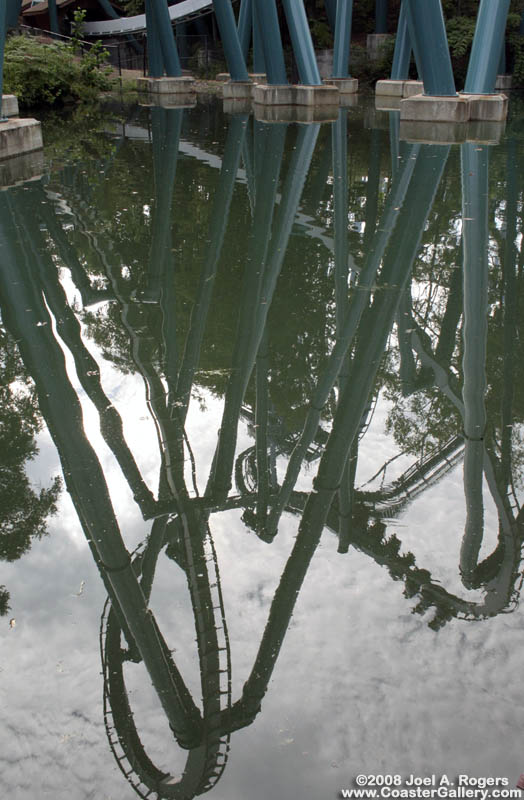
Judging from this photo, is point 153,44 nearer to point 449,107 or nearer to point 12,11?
point 12,11

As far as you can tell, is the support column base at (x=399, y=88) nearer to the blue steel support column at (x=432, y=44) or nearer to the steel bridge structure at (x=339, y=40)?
the steel bridge structure at (x=339, y=40)

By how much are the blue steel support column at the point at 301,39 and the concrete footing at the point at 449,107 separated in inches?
238

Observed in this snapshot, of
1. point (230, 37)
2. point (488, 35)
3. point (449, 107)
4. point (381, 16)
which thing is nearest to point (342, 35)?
point (230, 37)

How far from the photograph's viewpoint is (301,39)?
23891mm

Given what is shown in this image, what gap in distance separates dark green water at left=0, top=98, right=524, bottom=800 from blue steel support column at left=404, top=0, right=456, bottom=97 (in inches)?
437

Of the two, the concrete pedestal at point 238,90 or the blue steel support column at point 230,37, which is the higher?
the blue steel support column at point 230,37

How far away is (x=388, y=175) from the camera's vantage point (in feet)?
42.5

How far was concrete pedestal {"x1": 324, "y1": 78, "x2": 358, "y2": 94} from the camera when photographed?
32.5 metres

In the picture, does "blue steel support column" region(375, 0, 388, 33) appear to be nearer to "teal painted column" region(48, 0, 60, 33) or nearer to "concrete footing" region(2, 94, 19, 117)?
"teal painted column" region(48, 0, 60, 33)

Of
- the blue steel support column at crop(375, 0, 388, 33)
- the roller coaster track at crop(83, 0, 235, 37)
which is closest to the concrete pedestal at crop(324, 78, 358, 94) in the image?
the blue steel support column at crop(375, 0, 388, 33)

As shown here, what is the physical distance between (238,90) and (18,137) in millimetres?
15886

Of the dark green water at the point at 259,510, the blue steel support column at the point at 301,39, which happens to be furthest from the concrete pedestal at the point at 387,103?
the dark green water at the point at 259,510

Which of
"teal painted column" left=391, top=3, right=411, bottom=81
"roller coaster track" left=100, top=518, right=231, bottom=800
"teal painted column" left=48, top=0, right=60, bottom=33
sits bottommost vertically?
"roller coaster track" left=100, top=518, right=231, bottom=800

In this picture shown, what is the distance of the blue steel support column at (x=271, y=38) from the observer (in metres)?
23.6
